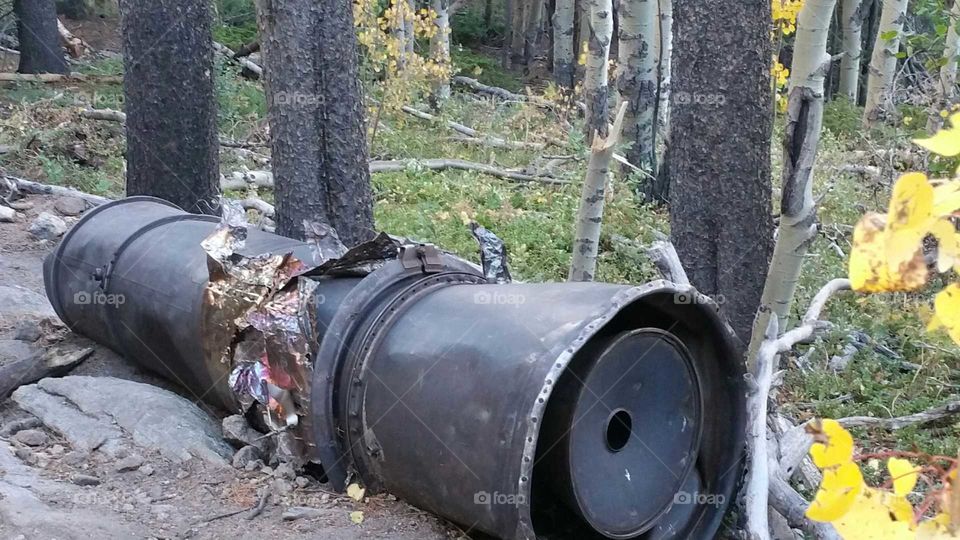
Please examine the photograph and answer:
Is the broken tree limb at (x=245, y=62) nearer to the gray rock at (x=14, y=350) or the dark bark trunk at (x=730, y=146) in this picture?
the gray rock at (x=14, y=350)

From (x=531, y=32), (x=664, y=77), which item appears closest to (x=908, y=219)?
(x=664, y=77)

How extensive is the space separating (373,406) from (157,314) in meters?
1.66

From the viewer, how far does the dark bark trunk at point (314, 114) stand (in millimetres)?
5434

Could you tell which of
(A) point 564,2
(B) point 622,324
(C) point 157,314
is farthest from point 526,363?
(A) point 564,2

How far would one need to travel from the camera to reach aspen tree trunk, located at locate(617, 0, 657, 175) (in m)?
9.03

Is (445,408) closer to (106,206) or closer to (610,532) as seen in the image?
(610,532)

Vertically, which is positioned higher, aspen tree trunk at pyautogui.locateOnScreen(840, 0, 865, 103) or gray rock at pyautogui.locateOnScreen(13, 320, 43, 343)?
aspen tree trunk at pyautogui.locateOnScreen(840, 0, 865, 103)

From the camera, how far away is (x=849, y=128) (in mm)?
14602

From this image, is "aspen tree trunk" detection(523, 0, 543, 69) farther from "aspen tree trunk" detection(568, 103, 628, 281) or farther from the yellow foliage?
the yellow foliage

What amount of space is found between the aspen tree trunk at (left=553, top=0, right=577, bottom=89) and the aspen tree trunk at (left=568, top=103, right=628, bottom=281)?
15.7m

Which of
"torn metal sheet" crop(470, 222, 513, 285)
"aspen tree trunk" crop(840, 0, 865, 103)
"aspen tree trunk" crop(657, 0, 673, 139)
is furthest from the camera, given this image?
"aspen tree trunk" crop(840, 0, 865, 103)

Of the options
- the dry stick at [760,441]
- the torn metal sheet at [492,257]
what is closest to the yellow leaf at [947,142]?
the dry stick at [760,441]

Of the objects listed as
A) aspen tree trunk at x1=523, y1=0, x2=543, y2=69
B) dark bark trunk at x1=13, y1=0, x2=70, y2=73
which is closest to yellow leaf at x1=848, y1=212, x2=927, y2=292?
dark bark trunk at x1=13, y1=0, x2=70, y2=73

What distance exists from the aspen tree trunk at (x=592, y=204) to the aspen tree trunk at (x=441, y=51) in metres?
9.28
